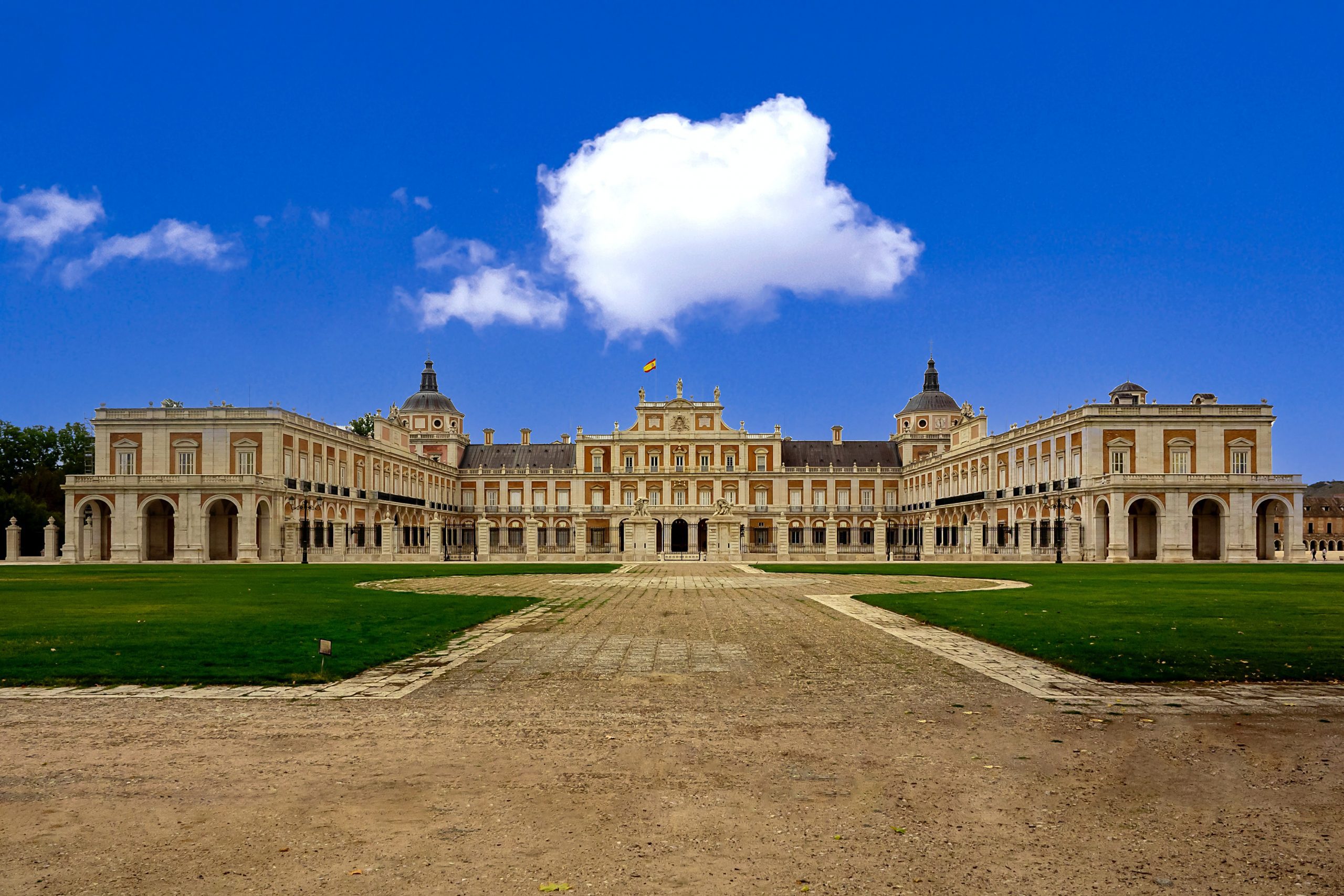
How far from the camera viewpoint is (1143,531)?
52.4m

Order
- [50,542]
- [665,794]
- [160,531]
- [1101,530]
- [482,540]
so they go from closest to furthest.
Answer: [665,794]
[1101,530]
[50,542]
[160,531]
[482,540]

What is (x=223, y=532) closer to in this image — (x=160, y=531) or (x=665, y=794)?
(x=160, y=531)

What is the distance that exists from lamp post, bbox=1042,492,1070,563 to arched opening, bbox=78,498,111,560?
161ft

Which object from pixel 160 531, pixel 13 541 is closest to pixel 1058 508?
pixel 160 531

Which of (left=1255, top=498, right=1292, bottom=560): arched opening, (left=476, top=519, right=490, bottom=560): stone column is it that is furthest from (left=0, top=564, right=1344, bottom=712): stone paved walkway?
(left=1255, top=498, right=1292, bottom=560): arched opening

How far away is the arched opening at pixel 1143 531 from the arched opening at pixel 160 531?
5067 cm

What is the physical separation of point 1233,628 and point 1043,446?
45777 mm

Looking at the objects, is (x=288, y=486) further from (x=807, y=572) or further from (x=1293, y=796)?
(x=1293, y=796)

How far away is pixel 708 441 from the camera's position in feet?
291

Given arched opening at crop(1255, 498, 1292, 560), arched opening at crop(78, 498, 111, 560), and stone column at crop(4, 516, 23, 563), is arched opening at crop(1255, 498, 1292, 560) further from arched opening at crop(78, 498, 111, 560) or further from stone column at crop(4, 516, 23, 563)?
stone column at crop(4, 516, 23, 563)

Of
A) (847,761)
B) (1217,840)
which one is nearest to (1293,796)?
(1217,840)

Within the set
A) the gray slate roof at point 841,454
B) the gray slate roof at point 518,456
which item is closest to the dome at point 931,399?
the gray slate roof at point 841,454

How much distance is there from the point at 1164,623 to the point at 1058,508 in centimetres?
4199

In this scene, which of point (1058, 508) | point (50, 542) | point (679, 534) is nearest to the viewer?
point (50, 542)
